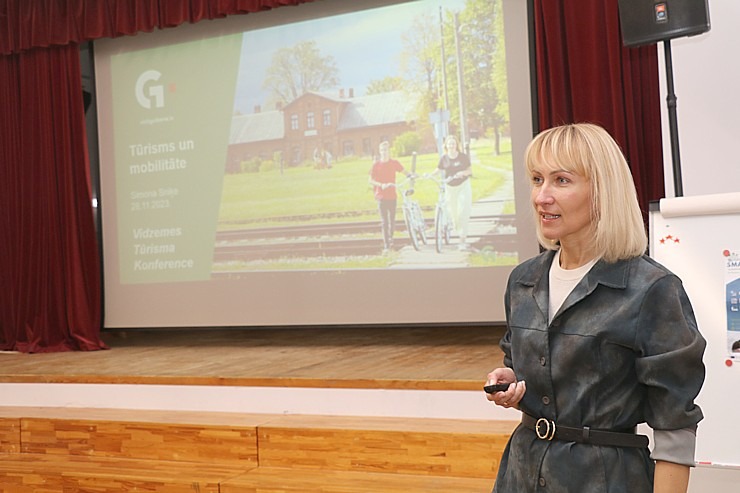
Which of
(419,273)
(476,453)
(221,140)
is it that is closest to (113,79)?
(221,140)

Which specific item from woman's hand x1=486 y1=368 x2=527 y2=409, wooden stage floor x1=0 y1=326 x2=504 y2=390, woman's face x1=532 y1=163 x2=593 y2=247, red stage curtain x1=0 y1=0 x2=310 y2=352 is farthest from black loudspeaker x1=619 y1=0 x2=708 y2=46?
red stage curtain x1=0 y1=0 x2=310 y2=352

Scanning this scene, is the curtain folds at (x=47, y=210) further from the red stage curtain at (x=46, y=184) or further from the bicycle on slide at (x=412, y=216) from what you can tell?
the bicycle on slide at (x=412, y=216)

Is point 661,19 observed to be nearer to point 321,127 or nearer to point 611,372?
point 611,372

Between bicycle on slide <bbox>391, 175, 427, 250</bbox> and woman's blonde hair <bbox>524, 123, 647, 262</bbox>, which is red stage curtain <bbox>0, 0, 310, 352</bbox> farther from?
woman's blonde hair <bbox>524, 123, 647, 262</bbox>

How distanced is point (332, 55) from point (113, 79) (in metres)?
1.73

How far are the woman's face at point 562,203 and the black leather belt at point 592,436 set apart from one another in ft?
1.07

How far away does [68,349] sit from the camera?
19.2ft

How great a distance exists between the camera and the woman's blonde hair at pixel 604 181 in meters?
1.42

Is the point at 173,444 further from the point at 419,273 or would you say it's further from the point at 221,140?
the point at 221,140

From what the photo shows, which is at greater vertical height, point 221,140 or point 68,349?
point 221,140

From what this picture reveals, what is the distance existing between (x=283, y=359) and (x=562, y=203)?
3.42m

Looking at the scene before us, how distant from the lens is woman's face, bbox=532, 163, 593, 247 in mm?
1438

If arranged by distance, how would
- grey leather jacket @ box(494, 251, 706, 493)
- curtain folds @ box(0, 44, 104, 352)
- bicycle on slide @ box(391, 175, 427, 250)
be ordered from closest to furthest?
1. grey leather jacket @ box(494, 251, 706, 493)
2. bicycle on slide @ box(391, 175, 427, 250)
3. curtain folds @ box(0, 44, 104, 352)

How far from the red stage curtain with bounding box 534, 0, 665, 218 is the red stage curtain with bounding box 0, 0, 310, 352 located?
3007 millimetres
